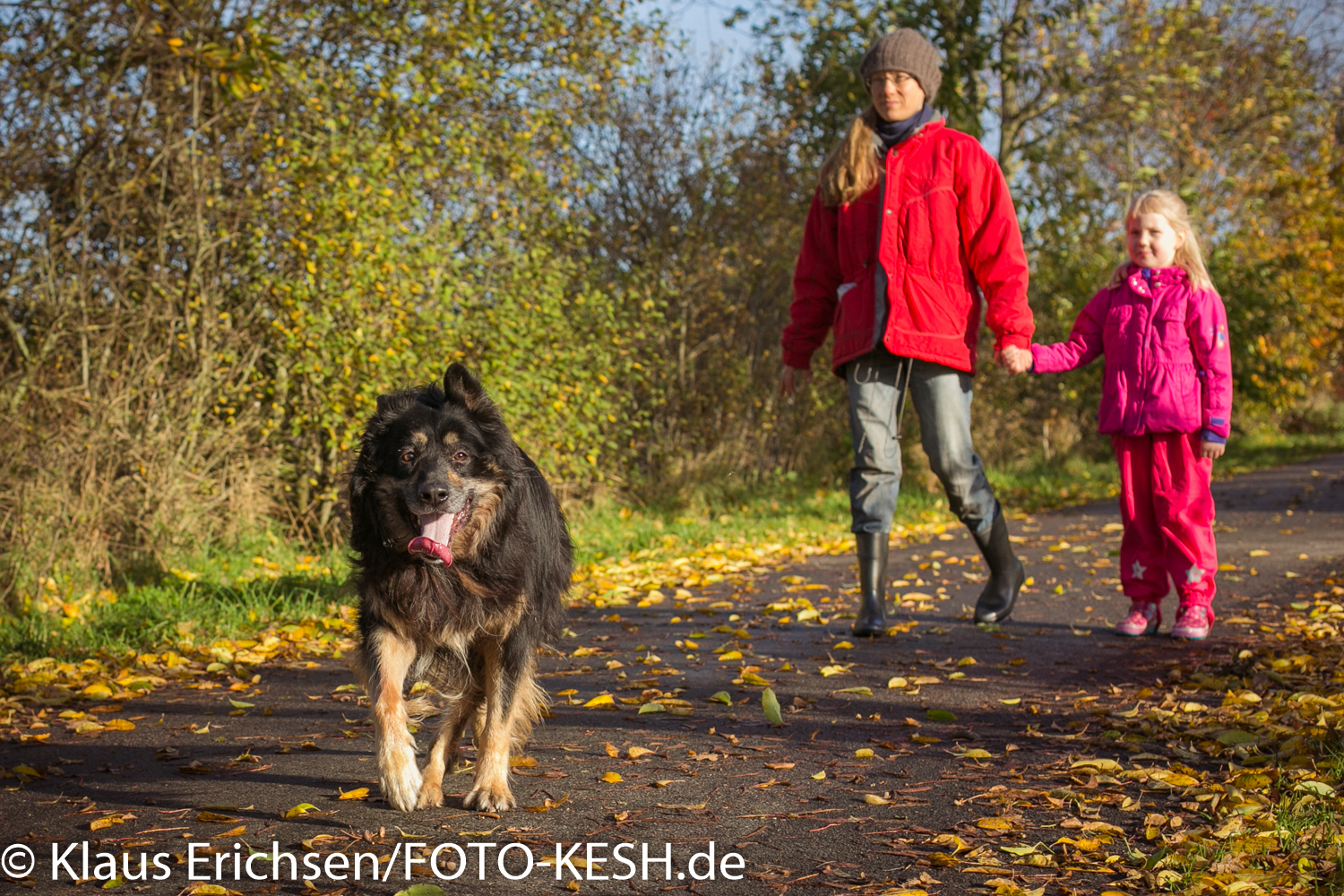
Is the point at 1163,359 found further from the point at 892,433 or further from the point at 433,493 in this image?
the point at 433,493

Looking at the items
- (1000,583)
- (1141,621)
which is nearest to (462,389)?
(1000,583)

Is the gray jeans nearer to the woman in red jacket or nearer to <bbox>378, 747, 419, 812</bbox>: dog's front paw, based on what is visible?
the woman in red jacket

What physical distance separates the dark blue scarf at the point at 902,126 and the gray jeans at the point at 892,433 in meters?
1.00

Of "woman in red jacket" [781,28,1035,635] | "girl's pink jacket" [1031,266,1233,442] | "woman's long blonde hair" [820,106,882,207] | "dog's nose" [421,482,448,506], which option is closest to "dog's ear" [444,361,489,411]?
"dog's nose" [421,482,448,506]

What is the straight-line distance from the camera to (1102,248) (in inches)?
593

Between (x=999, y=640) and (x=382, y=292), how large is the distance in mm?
4737

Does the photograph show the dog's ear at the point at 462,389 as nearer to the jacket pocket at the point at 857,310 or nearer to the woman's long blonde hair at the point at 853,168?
the jacket pocket at the point at 857,310

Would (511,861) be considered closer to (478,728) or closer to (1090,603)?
(478,728)

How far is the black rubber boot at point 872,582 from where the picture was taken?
5.47 metres

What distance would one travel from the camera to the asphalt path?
277cm

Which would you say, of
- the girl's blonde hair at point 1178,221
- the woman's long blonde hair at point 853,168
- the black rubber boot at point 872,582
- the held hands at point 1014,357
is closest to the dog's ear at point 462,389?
the black rubber boot at point 872,582

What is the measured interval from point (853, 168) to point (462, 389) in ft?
8.79

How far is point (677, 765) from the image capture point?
362 centimetres

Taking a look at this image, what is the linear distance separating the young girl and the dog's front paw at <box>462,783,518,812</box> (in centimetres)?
347
